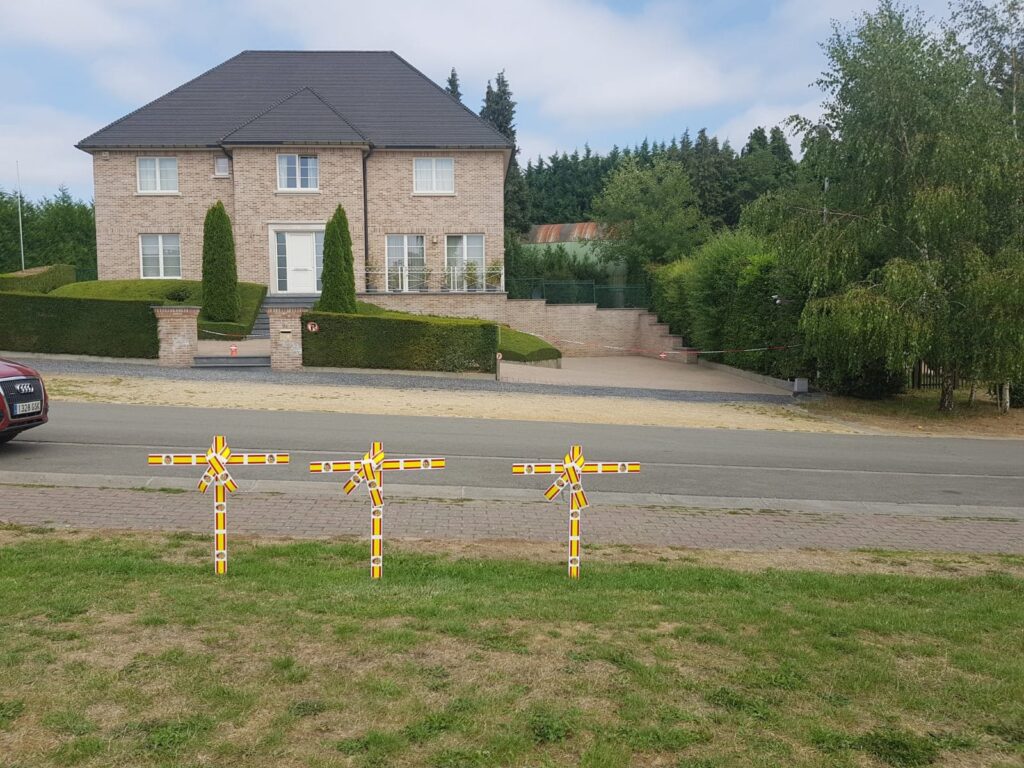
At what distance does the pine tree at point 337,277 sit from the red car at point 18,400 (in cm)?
1349

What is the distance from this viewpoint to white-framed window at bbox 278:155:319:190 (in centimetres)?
3169

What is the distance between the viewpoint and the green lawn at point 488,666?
11.7 ft

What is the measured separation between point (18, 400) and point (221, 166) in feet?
78.5

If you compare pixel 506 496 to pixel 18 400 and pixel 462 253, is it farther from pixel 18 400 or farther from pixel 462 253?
pixel 462 253

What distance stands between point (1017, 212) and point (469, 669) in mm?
18777

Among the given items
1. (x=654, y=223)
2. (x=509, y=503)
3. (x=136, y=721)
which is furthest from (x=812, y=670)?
(x=654, y=223)

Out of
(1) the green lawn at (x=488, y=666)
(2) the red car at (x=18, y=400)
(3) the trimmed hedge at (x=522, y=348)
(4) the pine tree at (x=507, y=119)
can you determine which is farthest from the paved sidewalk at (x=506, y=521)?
(4) the pine tree at (x=507, y=119)

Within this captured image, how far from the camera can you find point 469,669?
4.36 meters

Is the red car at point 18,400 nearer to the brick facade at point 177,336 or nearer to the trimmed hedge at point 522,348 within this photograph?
the brick facade at point 177,336

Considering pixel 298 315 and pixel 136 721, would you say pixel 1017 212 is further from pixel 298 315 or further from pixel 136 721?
pixel 136 721

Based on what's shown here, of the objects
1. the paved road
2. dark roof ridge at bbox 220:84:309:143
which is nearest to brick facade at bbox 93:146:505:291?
dark roof ridge at bbox 220:84:309:143

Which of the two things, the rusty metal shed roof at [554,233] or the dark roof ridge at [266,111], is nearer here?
the dark roof ridge at [266,111]

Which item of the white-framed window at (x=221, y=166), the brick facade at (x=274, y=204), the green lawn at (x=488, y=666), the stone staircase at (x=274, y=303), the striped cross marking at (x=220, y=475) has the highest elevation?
the white-framed window at (x=221, y=166)

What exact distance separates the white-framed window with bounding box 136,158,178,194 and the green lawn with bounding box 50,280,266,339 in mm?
4328
